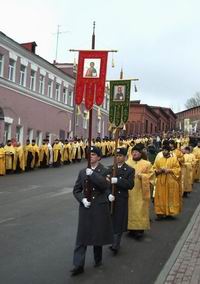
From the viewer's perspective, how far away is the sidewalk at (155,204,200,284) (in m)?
7.29

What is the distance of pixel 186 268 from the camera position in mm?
→ 7902

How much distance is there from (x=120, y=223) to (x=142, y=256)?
643 millimetres

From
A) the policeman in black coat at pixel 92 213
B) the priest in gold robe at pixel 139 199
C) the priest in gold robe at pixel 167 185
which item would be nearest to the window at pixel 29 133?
the priest in gold robe at pixel 167 185

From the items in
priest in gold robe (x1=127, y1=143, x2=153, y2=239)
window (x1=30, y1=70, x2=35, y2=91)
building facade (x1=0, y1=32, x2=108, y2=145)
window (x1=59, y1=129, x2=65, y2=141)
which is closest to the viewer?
priest in gold robe (x1=127, y1=143, x2=153, y2=239)

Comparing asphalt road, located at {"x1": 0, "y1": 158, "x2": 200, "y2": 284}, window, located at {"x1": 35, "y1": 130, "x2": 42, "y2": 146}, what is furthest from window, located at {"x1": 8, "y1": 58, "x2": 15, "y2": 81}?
asphalt road, located at {"x1": 0, "y1": 158, "x2": 200, "y2": 284}

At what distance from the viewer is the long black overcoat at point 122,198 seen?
916cm

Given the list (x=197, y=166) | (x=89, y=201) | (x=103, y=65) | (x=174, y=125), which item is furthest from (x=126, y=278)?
(x=174, y=125)

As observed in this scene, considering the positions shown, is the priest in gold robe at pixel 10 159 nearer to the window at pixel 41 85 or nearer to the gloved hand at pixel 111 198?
the window at pixel 41 85

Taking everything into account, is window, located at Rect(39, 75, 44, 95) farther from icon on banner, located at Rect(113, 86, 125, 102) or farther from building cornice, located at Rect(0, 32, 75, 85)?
icon on banner, located at Rect(113, 86, 125, 102)

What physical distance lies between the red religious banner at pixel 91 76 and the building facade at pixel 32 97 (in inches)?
732

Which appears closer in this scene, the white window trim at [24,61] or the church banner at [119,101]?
the church banner at [119,101]

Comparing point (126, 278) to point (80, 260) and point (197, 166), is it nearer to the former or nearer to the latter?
A: point (80, 260)

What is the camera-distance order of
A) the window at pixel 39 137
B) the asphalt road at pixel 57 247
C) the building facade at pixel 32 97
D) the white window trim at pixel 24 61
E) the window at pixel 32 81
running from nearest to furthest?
the asphalt road at pixel 57 247, the building facade at pixel 32 97, the white window trim at pixel 24 61, the window at pixel 32 81, the window at pixel 39 137

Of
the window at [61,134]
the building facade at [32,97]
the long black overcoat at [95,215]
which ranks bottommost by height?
the long black overcoat at [95,215]
